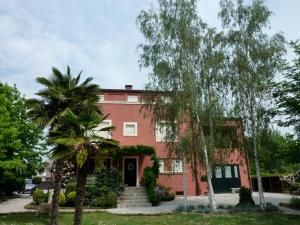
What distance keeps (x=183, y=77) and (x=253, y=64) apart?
493 centimetres

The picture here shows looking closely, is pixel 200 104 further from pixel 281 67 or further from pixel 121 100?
pixel 121 100

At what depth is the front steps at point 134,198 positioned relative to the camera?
73.8ft

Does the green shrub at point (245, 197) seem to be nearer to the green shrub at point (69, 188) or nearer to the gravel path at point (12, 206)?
the green shrub at point (69, 188)

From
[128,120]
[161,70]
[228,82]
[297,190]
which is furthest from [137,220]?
[297,190]

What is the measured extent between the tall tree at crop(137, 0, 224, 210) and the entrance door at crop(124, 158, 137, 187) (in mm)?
9403

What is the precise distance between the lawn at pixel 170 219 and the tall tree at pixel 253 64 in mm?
3019

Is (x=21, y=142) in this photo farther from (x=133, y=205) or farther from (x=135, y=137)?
(x=133, y=205)

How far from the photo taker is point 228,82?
19875 millimetres

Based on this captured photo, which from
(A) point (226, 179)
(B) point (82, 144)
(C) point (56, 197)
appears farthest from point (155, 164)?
(B) point (82, 144)

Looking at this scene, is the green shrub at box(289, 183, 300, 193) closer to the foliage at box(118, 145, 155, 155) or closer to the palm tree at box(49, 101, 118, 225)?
the foliage at box(118, 145, 155, 155)

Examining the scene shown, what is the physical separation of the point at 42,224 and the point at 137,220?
4754mm

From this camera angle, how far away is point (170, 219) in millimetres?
16125

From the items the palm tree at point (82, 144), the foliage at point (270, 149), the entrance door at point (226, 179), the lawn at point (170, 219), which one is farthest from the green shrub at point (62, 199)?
the entrance door at point (226, 179)

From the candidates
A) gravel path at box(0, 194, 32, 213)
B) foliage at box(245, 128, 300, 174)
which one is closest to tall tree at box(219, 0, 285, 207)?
foliage at box(245, 128, 300, 174)
